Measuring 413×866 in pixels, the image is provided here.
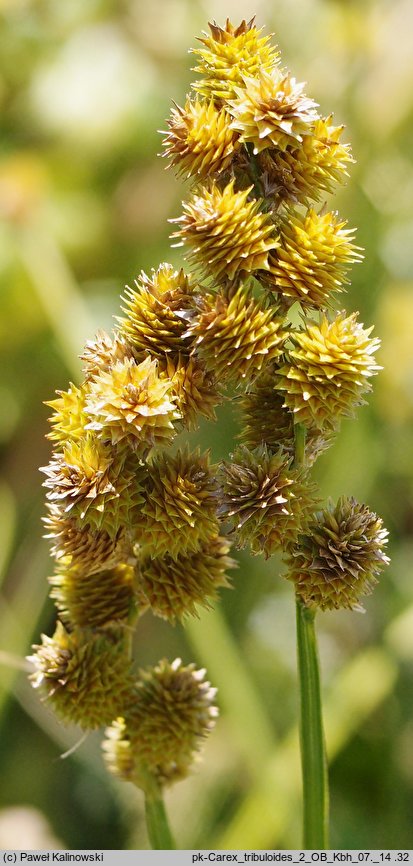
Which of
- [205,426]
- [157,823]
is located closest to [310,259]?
[157,823]

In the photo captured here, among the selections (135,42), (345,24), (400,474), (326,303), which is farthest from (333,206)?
(326,303)

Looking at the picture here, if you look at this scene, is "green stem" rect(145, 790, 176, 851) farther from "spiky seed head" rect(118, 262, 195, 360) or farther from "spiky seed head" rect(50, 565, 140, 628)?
"spiky seed head" rect(118, 262, 195, 360)

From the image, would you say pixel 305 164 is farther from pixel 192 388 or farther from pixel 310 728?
pixel 310 728

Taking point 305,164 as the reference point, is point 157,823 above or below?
below

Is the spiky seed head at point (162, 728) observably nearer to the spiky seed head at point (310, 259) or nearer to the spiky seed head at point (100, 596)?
the spiky seed head at point (100, 596)

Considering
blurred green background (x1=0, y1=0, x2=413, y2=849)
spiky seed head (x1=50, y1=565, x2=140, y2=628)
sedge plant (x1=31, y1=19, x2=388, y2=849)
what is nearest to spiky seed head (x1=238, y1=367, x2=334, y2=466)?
sedge plant (x1=31, y1=19, x2=388, y2=849)

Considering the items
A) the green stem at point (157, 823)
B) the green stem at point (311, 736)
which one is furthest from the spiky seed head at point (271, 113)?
the green stem at point (157, 823)
